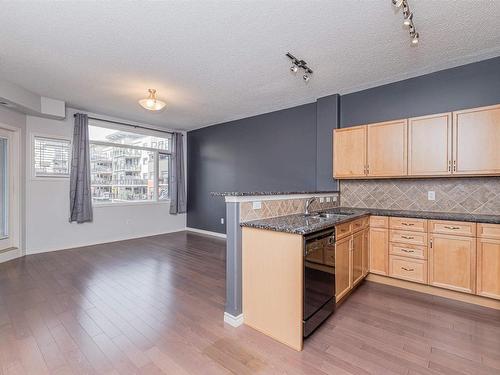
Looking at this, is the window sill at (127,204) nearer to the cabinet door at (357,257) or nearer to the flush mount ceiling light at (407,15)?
the cabinet door at (357,257)

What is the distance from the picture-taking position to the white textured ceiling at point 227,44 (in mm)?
2191

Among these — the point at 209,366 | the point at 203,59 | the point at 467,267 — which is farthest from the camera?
the point at 203,59

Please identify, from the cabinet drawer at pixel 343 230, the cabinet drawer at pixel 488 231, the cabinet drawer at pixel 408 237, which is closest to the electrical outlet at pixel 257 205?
the cabinet drawer at pixel 343 230

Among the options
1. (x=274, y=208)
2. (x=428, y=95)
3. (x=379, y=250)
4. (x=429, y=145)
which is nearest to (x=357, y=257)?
(x=379, y=250)

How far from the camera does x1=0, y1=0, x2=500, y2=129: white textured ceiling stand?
2.19m

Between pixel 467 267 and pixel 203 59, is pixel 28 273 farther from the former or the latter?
pixel 467 267

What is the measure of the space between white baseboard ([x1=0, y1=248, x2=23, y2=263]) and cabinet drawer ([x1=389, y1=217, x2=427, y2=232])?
5951mm

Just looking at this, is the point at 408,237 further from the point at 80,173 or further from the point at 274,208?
the point at 80,173

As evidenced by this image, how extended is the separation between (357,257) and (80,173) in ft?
16.9

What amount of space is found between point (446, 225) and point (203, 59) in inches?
134

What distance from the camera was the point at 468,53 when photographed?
2879 mm

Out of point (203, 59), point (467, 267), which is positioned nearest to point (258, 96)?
point (203, 59)

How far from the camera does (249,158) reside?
5.47 meters

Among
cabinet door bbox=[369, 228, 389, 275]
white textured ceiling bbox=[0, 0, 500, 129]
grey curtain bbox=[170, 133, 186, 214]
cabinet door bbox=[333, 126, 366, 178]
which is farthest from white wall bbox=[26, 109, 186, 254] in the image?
cabinet door bbox=[369, 228, 389, 275]
